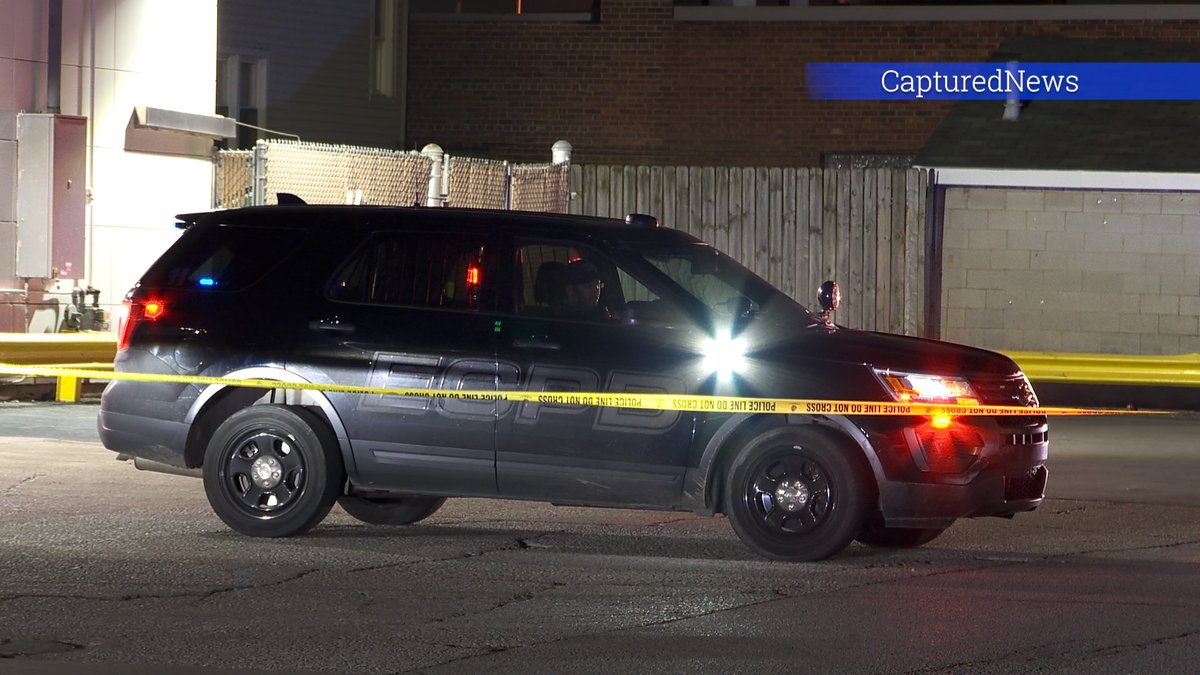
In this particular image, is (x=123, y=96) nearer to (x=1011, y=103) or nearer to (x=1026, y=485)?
(x=1026, y=485)

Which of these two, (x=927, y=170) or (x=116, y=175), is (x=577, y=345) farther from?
(x=927, y=170)

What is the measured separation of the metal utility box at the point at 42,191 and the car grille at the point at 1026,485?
10468mm

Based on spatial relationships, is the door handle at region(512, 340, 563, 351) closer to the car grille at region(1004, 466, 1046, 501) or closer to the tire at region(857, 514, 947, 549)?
the tire at region(857, 514, 947, 549)

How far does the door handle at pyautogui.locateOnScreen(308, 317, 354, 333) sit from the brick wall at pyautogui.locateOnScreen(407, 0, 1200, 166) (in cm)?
1641

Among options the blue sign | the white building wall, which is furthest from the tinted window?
the blue sign

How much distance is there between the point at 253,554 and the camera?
29.5 feet

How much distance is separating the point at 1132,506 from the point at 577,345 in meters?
4.29

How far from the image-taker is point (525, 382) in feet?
29.7

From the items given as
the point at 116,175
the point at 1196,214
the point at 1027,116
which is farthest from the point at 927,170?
the point at 116,175

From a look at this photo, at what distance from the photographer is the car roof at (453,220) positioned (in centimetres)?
941

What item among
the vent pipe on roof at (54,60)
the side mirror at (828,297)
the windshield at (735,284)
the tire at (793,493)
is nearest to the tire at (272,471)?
the windshield at (735,284)

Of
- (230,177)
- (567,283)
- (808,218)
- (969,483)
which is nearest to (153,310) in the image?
(567,283)

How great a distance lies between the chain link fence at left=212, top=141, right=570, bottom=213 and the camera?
16.9 meters

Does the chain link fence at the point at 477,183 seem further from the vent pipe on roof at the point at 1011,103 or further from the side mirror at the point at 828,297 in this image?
the side mirror at the point at 828,297
